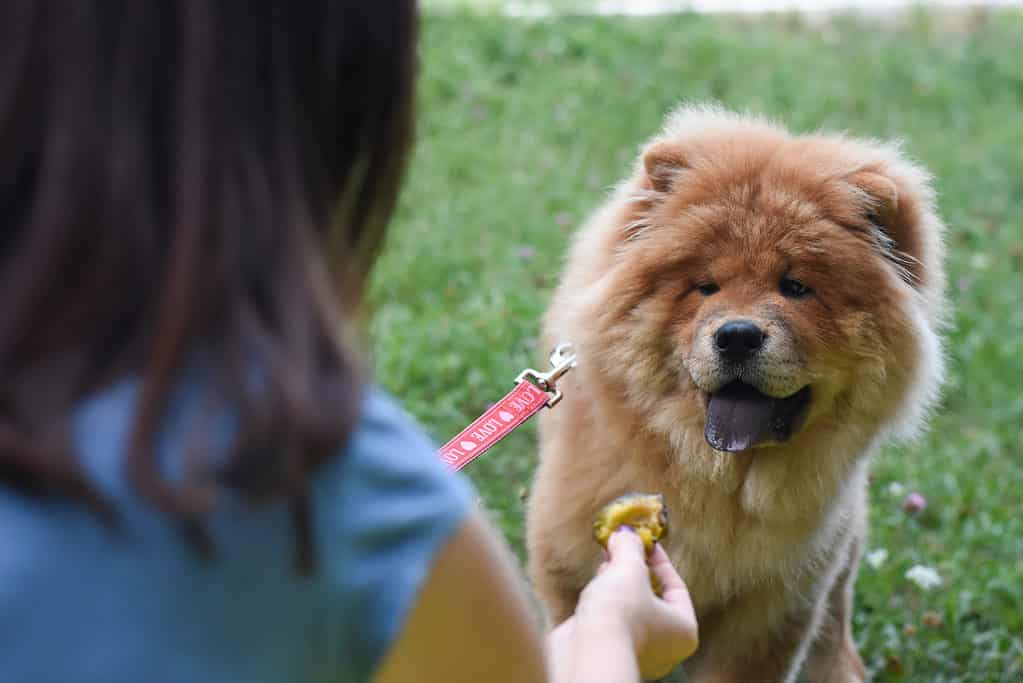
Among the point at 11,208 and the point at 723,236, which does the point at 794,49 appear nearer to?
the point at 723,236

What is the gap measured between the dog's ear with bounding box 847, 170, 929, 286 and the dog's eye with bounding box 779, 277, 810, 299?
26 cm

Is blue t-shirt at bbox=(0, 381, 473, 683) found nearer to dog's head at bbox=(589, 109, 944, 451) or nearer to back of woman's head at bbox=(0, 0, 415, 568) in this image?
back of woman's head at bbox=(0, 0, 415, 568)

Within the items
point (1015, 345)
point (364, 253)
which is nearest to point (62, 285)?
point (364, 253)

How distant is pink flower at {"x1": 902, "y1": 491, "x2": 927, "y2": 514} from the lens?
442cm

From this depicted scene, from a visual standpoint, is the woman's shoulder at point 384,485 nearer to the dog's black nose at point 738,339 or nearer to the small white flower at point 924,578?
the dog's black nose at point 738,339

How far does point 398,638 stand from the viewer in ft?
3.60

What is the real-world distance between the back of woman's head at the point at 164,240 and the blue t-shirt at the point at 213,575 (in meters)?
0.02

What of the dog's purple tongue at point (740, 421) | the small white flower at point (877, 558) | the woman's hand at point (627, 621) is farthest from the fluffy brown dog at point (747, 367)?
the woman's hand at point (627, 621)

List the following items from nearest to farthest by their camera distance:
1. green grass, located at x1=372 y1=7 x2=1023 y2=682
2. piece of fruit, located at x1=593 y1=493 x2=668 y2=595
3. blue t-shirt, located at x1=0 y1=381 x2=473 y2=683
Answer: blue t-shirt, located at x1=0 y1=381 x2=473 y2=683
piece of fruit, located at x1=593 y1=493 x2=668 y2=595
green grass, located at x1=372 y1=7 x2=1023 y2=682

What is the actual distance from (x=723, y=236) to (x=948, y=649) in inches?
62.5

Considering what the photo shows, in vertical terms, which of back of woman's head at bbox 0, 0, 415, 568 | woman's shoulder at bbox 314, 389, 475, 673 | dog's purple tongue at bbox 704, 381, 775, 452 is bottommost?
dog's purple tongue at bbox 704, 381, 775, 452

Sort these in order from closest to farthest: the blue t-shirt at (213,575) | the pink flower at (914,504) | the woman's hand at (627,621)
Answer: the blue t-shirt at (213,575)
the woman's hand at (627,621)
the pink flower at (914,504)

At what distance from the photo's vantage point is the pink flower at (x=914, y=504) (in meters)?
4.42

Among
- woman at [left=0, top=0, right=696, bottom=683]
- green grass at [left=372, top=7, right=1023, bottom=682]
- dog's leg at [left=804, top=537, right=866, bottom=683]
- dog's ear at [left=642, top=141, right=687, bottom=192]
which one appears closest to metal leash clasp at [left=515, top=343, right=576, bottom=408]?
dog's ear at [left=642, top=141, right=687, bottom=192]
